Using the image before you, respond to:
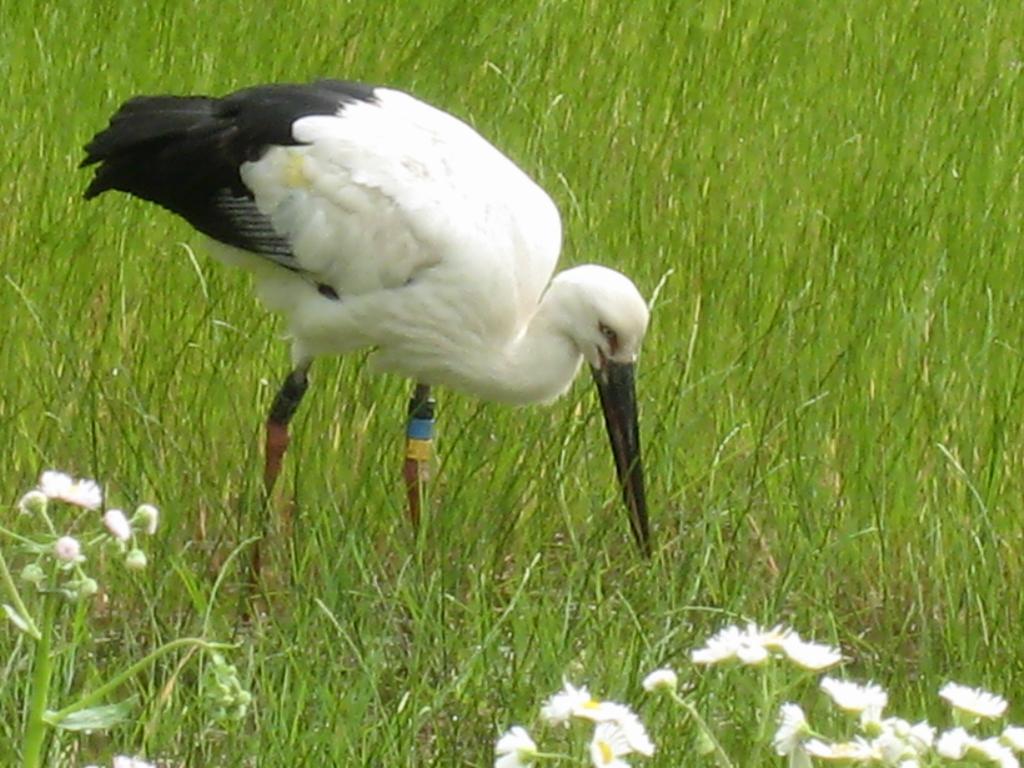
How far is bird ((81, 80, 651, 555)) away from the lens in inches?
171

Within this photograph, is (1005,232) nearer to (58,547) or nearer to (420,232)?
(420,232)

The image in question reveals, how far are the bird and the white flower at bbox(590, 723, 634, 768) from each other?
2.27 metres

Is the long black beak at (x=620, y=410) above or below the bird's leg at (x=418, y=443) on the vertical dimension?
above

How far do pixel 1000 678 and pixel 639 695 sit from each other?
694 millimetres

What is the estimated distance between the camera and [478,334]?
445 centimetres

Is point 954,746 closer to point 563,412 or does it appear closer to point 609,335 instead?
point 609,335

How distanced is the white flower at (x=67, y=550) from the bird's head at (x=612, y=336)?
2.42m

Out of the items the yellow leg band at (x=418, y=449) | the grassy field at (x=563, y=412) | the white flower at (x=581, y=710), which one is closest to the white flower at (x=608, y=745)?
the white flower at (x=581, y=710)

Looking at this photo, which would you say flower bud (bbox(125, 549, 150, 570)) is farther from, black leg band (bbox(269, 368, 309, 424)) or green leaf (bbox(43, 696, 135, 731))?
black leg band (bbox(269, 368, 309, 424))

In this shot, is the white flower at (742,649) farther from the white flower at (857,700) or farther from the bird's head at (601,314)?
the bird's head at (601,314)

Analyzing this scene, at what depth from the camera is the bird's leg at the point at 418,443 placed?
4480 mm

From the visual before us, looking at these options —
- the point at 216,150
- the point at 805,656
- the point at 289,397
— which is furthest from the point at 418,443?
the point at 805,656

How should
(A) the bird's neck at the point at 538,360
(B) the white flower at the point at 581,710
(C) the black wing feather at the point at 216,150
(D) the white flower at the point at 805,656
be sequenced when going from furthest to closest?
(C) the black wing feather at the point at 216,150 → (A) the bird's neck at the point at 538,360 → (D) the white flower at the point at 805,656 → (B) the white flower at the point at 581,710

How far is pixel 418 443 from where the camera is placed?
4.62 metres
